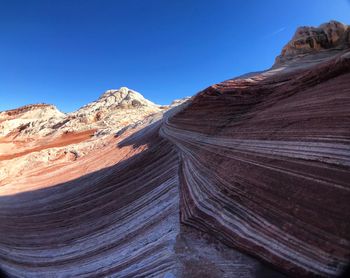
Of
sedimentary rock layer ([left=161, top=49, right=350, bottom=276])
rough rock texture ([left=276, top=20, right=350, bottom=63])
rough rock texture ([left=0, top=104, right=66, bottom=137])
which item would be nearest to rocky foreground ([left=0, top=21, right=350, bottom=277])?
sedimentary rock layer ([left=161, top=49, right=350, bottom=276])

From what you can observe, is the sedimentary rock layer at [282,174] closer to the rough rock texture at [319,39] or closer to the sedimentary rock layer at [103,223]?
the sedimentary rock layer at [103,223]

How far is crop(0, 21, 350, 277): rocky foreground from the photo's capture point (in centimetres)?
329

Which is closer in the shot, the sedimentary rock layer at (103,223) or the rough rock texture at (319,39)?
the sedimentary rock layer at (103,223)

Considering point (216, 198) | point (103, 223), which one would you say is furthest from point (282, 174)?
point (103, 223)

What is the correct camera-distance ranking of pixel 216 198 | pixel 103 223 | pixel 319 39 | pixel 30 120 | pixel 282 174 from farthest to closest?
pixel 30 120
pixel 319 39
pixel 103 223
pixel 216 198
pixel 282 174

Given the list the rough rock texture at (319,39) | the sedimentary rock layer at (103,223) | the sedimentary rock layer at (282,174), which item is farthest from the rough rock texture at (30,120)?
the sedimentary rock layer at (282,174)

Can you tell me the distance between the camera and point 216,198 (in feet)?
15.4

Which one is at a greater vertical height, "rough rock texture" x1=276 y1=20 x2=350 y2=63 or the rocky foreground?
"rough rock texture" x1=276 y1=20 x2=350 y2=63

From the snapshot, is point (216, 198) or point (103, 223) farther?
point (103, 223)

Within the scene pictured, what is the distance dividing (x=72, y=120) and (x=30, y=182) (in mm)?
15668

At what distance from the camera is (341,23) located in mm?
12391

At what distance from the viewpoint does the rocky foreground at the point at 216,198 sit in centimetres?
329

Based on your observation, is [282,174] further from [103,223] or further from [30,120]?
[30,120]

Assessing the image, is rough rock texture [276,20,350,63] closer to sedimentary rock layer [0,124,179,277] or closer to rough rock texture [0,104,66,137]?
sedimentary rock layer [0,124,179,277]
